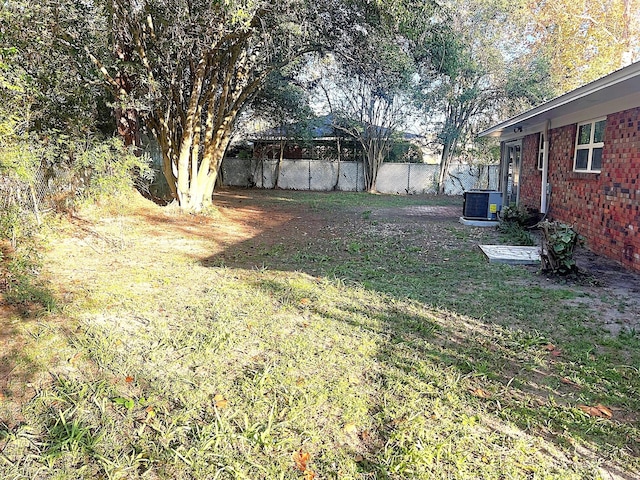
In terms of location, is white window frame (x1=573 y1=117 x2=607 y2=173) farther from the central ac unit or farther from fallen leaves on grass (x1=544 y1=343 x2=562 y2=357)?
fallen leaves on grass (x1=544 y1=343 x2=562 y2=357)

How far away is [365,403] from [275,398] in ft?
1.76

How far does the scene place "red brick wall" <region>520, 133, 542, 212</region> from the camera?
10727 millimetres

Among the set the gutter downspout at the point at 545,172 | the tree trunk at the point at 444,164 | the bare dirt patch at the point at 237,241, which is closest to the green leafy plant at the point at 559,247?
the bare dirt patch at the point at 237,241

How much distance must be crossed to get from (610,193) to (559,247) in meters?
2.09

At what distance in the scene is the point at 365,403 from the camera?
2646 mm

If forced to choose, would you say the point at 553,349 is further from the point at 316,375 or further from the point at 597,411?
the point at 316,375

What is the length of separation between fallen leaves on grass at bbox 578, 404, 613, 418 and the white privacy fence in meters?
18.3

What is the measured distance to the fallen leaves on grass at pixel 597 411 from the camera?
2572 mm

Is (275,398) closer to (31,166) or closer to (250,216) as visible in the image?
(31,166)

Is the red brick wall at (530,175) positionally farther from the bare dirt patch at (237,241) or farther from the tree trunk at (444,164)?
the tree trunk at (444,164)

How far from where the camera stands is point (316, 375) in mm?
2977

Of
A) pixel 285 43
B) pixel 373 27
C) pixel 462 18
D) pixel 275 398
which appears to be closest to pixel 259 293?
pixel 275 398

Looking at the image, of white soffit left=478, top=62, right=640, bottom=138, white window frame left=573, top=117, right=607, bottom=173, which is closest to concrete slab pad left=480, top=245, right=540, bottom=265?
white window frame left=573, top=117, right=607, bottom=173

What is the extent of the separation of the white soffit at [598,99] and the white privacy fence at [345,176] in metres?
10.8
